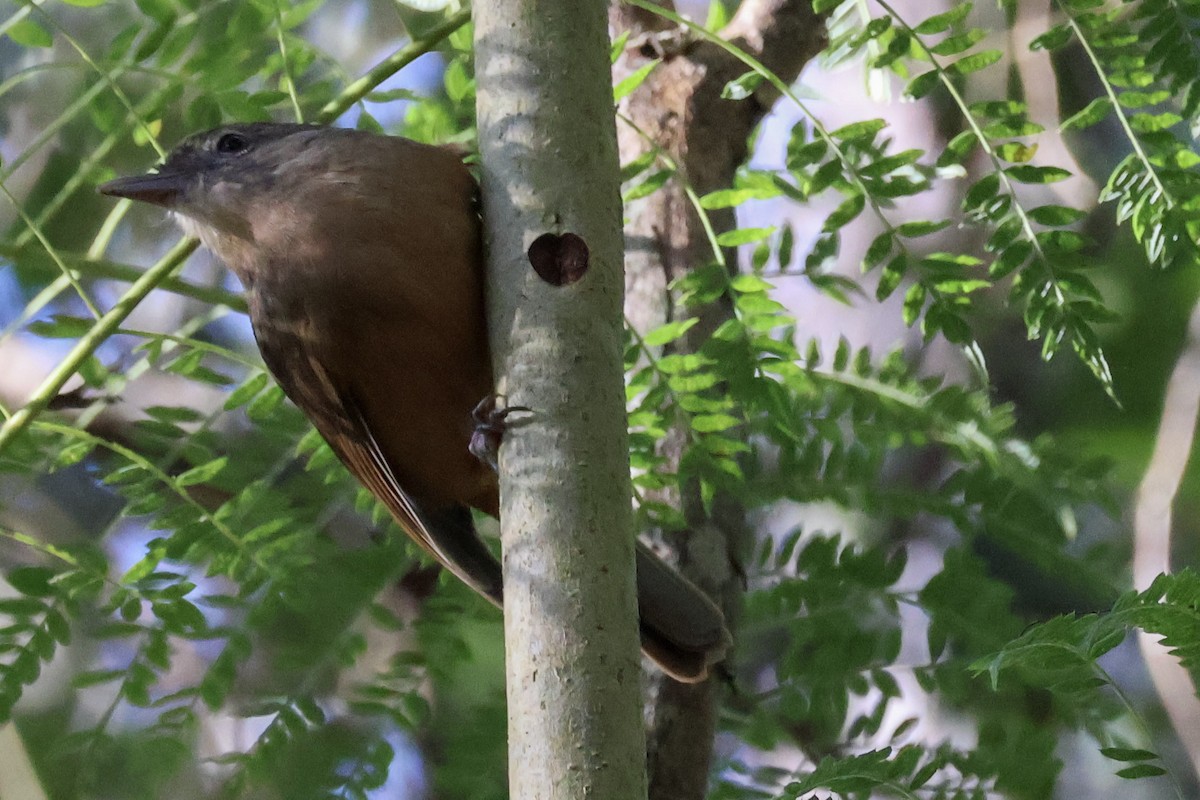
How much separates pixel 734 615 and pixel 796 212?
5.44ft

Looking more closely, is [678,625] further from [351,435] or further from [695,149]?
[695,149]

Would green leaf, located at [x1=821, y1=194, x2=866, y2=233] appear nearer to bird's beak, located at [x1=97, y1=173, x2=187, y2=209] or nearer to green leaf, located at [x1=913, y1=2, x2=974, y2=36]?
green leaf, located at [x1=913, y1=2, x2=974, y2=36]

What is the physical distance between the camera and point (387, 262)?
6.04 ft

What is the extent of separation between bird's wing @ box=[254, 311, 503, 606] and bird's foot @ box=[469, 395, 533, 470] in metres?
0.32

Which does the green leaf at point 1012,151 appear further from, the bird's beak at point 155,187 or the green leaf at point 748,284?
the bird's beak at point 155,187

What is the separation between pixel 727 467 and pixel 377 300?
0.58 meters

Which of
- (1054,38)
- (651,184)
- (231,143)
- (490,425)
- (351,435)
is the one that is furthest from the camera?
(231,143)

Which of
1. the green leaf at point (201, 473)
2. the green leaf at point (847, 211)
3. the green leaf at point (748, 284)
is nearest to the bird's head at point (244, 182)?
the green leaf at point (201, 473)

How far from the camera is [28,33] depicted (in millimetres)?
1857

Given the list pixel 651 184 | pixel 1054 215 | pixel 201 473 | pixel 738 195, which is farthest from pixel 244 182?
pixel 1054 215

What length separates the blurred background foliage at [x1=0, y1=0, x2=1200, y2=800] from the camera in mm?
1781

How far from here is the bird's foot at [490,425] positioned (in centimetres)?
139

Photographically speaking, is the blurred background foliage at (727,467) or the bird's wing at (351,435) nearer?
the blurred background foliage at (727,467)

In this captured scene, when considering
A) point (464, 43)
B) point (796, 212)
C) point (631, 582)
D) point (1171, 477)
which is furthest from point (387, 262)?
point (1171, 477)
